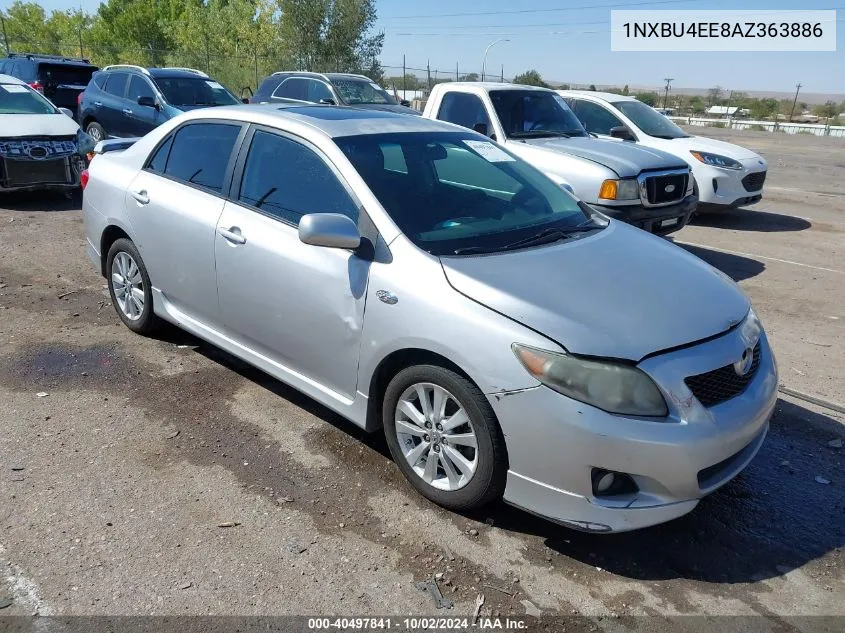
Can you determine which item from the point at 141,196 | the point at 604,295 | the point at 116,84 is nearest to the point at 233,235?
the point at 141,196

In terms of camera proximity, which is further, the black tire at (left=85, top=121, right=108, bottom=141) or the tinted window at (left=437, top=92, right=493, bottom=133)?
the black tire at (left=85, top=121, right=108, bottom=141)

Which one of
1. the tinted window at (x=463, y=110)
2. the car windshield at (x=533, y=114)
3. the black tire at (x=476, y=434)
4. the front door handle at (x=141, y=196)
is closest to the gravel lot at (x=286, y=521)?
the black tire at (x=476, y=434)

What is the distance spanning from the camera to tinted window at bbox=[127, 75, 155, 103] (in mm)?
12945

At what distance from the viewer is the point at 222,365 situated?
4.86 m

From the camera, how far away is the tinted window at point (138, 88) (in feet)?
42.5

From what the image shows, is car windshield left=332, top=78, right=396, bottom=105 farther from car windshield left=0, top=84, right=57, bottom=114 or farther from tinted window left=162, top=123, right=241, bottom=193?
tinted window left=162, top=123, right=241, bottom=193

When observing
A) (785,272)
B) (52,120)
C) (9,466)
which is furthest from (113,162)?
(785,272)

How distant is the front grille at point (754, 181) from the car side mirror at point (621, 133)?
1.67 m

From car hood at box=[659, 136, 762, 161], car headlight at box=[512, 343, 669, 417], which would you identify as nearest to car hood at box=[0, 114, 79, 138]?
car hood at box=[659, 136, 762, 161]

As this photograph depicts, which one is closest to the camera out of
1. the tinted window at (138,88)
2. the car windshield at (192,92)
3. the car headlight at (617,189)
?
the car headlight at (617,189)

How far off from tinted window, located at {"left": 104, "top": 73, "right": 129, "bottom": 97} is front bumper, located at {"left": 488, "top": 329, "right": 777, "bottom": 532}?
42.3 ft

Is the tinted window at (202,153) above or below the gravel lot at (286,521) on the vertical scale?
above

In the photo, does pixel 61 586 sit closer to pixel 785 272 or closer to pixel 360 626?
pixel 360 626

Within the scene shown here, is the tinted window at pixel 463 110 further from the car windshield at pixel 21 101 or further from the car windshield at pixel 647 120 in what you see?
the car windshield at pixel 21 101
